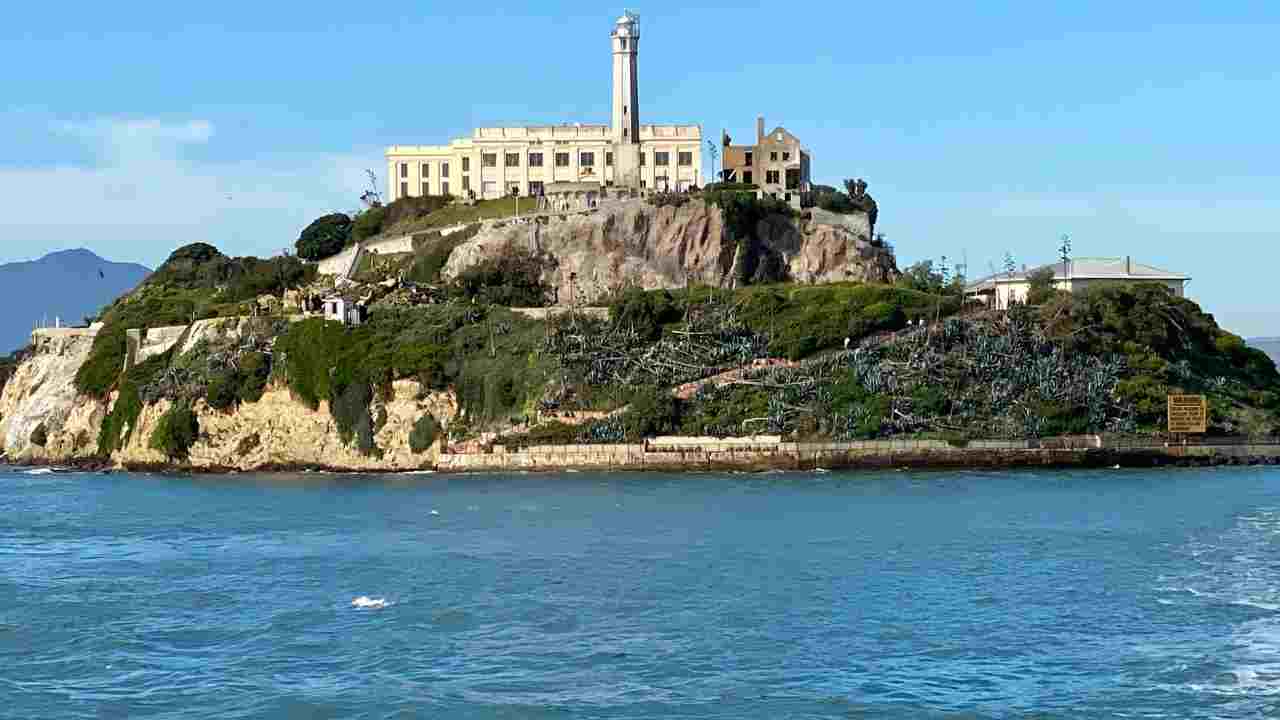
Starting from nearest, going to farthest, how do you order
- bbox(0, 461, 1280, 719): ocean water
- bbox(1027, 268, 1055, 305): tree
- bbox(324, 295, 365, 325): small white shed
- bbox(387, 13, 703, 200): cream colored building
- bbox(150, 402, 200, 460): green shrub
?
1. bbox(0, 461, 1280, 719): ocean water
2. bbox(150, 402, 200, 460): green shrub
3. bbox(1027, 268, 1055, 305): tree
4. bbox(324, 295, 365, 325): small white shed
5. bbox(387, 13, 703, 200): cream colored building

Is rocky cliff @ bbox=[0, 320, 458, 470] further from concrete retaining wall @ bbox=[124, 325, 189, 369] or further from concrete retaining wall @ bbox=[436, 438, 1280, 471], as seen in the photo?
concrete retaining wall @ bbox=[436, 438, 1280, 471]

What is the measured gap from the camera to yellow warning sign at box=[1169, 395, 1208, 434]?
277 feet

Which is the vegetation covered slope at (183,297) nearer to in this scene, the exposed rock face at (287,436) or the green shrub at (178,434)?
the exposed rock face at (287,436)

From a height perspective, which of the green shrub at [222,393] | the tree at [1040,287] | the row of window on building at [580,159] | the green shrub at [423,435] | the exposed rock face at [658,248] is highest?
the row of window on building at [580,159]

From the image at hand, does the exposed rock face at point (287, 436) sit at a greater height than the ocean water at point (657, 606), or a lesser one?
greater

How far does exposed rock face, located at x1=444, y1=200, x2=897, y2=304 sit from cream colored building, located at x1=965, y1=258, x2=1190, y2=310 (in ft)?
22.1

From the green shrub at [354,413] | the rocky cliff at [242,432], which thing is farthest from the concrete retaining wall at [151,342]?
the green shrub at [354,413]

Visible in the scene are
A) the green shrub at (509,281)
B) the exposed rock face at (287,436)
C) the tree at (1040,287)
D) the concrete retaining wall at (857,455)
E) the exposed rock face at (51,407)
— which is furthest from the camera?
the green shrub at (509,281)

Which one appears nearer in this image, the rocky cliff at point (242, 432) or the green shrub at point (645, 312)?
the rocky cliff at point (242, 432)

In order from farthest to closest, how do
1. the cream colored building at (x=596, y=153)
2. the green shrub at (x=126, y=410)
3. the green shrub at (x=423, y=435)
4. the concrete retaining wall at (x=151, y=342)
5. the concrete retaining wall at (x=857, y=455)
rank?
the cream colored building at (x=596, y=153)
the concrete retaining wall at (x=151, y=342)
the green shrub at (x=126, y=410)
the green shrub at (x=423, y=435)
the concrete retaining wall at (x=857, y=455)

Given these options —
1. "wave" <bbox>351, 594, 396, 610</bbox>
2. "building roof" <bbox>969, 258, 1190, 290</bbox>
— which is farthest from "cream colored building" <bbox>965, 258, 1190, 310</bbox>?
"wave" <bbox>351, 594, 396, 610</bbox>

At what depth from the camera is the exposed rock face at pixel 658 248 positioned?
336 feet

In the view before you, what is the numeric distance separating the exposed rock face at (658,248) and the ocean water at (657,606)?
1311 inches

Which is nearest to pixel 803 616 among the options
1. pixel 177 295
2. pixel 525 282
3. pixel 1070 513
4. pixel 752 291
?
pixel 1070 513
